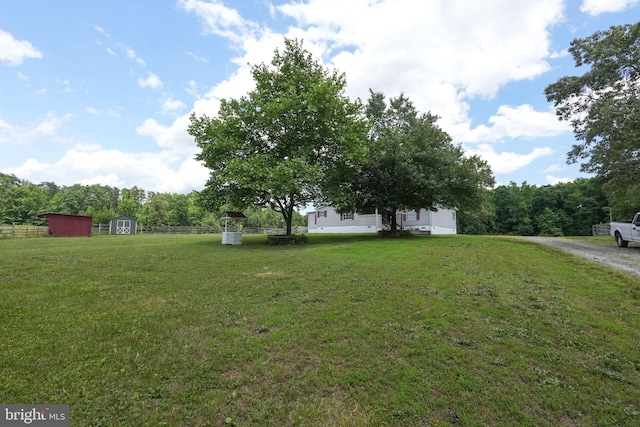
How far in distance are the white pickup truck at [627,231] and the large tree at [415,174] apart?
7.04 meters

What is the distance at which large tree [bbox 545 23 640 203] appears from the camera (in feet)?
44.1

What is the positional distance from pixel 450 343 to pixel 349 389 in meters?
1.83

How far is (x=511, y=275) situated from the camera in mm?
8164

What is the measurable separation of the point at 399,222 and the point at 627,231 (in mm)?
17555

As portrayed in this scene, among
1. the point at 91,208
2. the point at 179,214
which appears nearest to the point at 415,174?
the point at 179,214

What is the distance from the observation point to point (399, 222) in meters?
30.1

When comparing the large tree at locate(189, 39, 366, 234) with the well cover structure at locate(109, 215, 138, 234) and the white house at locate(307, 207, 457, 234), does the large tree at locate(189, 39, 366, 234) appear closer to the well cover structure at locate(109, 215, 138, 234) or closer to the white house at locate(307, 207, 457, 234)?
the white house at locate(307, 207, 457, 234)

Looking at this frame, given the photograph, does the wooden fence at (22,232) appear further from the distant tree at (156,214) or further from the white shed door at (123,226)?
the distant tree at (156,214)

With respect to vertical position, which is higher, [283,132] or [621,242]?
[283,132]

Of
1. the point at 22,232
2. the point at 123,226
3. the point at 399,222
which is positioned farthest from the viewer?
the point at 123,226

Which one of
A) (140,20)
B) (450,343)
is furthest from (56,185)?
(450,343)

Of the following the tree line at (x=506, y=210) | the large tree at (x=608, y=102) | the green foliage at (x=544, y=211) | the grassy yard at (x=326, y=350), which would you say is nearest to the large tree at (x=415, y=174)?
the large tree at (x=608, y=102)

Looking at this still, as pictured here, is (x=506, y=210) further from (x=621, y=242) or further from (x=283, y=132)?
(x=283, y=132)

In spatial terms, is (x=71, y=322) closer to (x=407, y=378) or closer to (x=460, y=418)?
(x=407, y=378)
